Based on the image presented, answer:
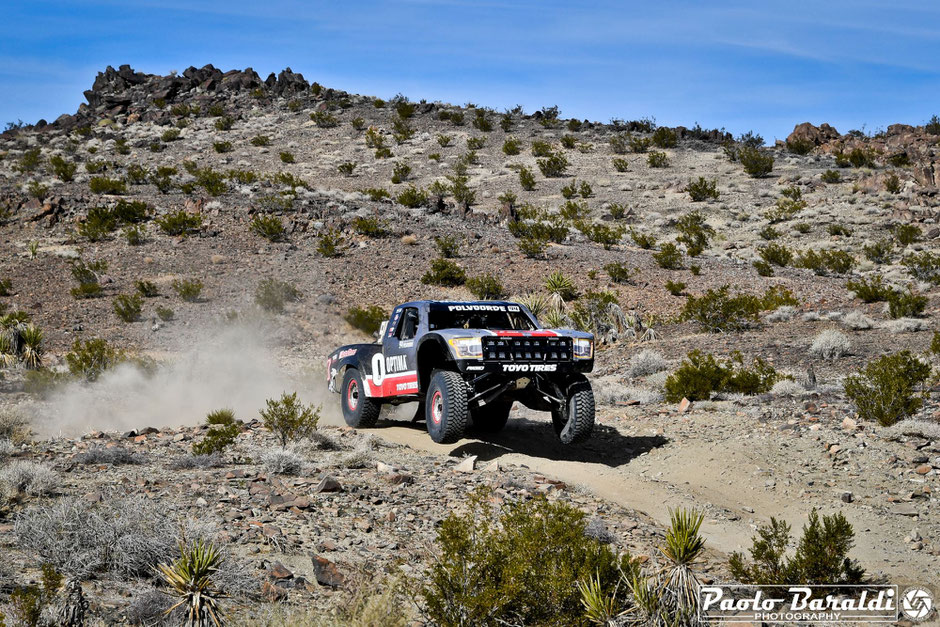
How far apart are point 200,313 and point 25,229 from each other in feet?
38.9

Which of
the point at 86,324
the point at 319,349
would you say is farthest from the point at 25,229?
the point at 319,349

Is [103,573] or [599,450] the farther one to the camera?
[599,450]

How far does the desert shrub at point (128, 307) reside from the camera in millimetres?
23422

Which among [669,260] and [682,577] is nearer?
[682,577]

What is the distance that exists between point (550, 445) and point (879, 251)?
79.2 ft

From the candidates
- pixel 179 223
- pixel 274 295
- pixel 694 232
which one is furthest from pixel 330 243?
pixel 694 232

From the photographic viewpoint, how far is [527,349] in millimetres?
10242

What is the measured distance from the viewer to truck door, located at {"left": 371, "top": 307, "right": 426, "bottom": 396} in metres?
11.5

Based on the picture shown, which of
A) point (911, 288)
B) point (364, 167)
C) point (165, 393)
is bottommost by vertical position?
point (165, 393)

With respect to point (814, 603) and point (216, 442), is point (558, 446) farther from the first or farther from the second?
point (814, 603)

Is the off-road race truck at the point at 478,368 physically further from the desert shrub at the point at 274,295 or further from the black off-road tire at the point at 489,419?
the desert shrub at the point at 274,295

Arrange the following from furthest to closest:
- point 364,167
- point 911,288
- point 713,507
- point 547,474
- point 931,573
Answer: point 364,167 < point 911,288 < point 547,474 < point 713,507 < point 931,573

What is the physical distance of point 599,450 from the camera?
11844 mm

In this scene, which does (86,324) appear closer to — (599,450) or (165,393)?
(165,393)
